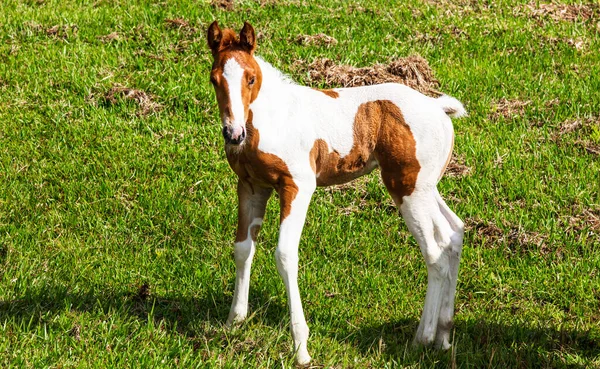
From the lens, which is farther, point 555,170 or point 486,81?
point 486,81

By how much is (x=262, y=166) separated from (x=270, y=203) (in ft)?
7.49

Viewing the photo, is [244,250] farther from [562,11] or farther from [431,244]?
[562,11]

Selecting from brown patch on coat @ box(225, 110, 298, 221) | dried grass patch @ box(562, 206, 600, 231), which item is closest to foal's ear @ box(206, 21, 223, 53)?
brown patch on coat @ box(225, 110, 298, 221)

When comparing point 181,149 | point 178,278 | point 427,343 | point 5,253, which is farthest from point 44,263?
point 427,343

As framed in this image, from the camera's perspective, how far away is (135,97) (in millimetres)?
8945

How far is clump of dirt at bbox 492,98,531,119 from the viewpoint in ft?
29.7

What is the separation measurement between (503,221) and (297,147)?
2666 mm

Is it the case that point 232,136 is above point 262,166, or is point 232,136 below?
above

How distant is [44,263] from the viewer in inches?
266

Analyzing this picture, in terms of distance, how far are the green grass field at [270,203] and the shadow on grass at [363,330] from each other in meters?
0.02

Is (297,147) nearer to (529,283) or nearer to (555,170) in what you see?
(529,283)

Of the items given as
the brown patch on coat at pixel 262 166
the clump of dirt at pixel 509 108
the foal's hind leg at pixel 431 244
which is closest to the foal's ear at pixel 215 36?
the brown patch on coat at pixel 262 166

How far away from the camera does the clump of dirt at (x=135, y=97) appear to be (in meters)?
8.84

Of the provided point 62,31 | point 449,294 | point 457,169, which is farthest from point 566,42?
point 62,31
